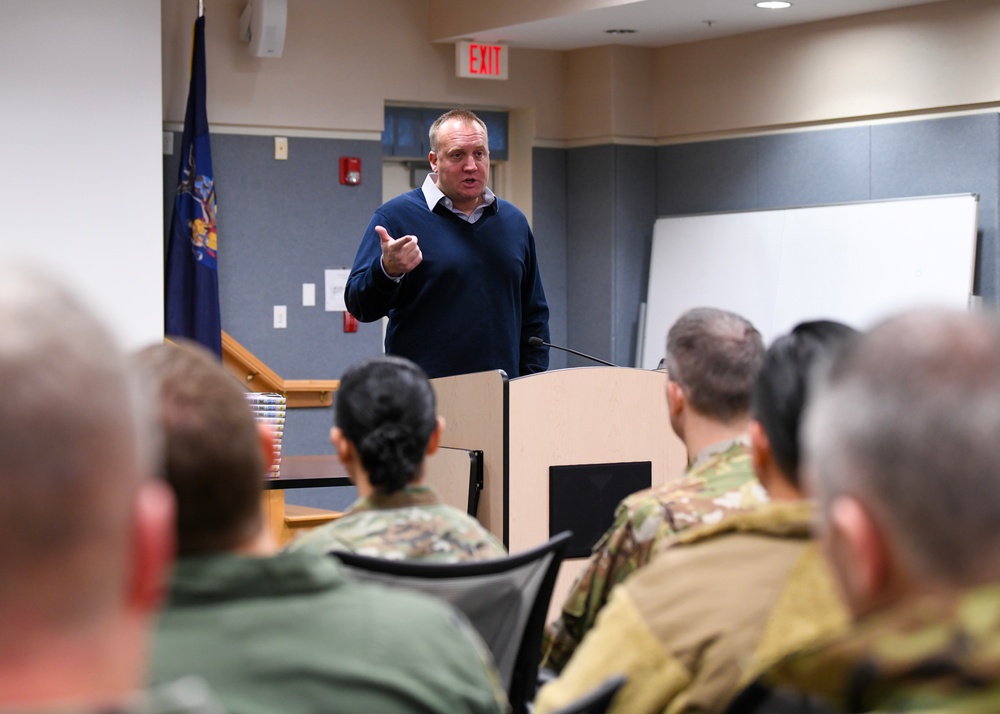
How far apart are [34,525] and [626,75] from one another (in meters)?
7.11

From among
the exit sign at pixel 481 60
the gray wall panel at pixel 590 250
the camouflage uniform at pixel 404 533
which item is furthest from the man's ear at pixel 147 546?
the gray wall panel at pixel 590 250

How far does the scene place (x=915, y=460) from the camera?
0.84 meters

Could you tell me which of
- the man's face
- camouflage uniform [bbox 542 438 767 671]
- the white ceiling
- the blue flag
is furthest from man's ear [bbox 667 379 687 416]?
the blue flag

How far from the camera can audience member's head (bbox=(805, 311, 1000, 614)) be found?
2.71ft

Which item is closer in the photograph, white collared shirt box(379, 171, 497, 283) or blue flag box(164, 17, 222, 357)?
white collared shirt box(379, 171, 497, 283)

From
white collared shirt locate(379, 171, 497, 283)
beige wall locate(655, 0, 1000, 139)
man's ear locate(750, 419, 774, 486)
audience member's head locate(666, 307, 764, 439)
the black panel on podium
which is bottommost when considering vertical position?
the black panel on podium

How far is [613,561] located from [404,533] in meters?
0.34

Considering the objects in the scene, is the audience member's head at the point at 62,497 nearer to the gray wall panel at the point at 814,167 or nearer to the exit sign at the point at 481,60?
the gray wall panel at the point at 814,167

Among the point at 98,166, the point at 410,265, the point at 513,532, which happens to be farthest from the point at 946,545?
the point at 98,166

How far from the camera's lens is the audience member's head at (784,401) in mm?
1484

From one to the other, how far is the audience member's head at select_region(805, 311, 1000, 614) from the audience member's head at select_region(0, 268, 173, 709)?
19.5 inches

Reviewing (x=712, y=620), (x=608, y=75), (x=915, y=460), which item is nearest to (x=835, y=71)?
(x=608, y=75)

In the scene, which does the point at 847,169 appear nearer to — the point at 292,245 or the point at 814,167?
the point at 814,167

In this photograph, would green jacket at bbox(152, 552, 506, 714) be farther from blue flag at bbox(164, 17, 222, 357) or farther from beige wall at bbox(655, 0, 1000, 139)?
beige wall at bbox(655, 0, 1000, 139)
